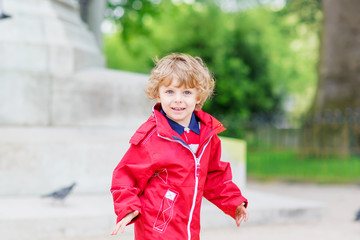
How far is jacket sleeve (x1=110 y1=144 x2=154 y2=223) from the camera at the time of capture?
2.71 metres

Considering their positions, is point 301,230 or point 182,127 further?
point 301,230

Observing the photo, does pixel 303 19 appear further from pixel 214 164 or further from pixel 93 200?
pixel 214 164

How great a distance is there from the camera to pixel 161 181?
283 centimetres

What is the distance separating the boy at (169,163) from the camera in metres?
2.77

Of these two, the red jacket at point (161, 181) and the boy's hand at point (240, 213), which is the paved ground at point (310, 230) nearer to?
the boy's hand at point (240, 213)

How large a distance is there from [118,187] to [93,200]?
10.9 feet

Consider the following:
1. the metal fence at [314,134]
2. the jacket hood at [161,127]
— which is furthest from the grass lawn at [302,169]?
the jacket hood at [161,127]

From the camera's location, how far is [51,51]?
7012 mm

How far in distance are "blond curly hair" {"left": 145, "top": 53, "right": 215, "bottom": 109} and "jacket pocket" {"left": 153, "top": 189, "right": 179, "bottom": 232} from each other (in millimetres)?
495

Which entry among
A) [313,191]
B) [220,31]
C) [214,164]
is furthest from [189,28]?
[214,164]

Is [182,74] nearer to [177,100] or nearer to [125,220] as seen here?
[177,100]

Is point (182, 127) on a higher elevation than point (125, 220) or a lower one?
higher

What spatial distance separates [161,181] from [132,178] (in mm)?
139

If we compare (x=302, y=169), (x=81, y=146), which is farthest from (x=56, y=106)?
(x=302, y=169)
